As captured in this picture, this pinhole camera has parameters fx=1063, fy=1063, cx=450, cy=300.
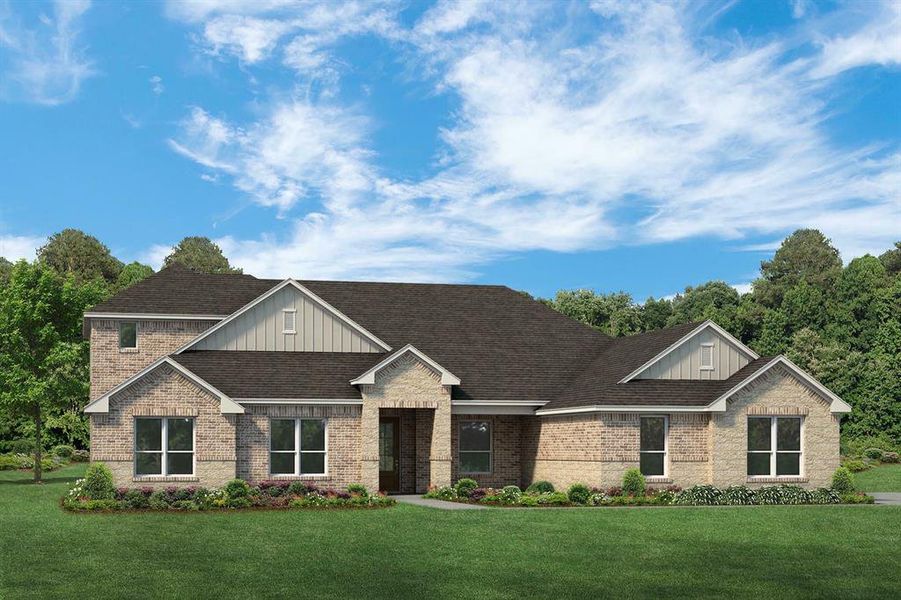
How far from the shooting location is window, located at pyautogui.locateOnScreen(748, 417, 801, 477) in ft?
109

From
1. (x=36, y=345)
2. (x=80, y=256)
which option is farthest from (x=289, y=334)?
(x=80, y=256)

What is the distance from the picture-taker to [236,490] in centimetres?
2942

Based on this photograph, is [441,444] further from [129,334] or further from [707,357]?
[129,334]

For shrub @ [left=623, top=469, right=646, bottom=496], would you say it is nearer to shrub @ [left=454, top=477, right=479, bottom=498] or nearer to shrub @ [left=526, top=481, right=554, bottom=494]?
shrub @ [left=526, top=481, right=554, bottom=494]

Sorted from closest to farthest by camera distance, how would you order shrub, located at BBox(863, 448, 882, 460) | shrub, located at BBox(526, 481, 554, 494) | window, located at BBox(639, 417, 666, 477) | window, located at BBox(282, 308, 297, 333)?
1. window, located at BBox(639, 417, 666, 477)
2. shrub, located at BBox(526, 481, 554, 494)
3. window, located at BBox(282, 308, 297, 333)
4. shrub, located at BBox(863, 448, 882, 460)

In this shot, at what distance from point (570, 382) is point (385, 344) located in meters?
6.61

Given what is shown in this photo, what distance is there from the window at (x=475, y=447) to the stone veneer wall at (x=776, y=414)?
8002mm

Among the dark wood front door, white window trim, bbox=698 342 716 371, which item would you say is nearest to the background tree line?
the dark wood front door

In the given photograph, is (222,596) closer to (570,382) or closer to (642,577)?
(642,577)

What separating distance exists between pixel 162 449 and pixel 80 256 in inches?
2270

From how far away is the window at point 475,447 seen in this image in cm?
3650

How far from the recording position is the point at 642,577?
17859 mm

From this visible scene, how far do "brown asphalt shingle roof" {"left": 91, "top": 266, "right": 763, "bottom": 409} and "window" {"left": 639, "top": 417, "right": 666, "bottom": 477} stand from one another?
0.78 metres

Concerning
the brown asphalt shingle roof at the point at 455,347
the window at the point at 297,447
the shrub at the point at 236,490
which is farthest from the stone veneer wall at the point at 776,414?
the shrub at the point at 236,490
